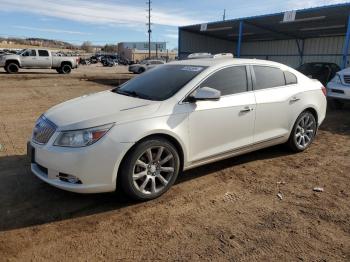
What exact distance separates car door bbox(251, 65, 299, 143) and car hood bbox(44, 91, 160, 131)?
5.78 feet

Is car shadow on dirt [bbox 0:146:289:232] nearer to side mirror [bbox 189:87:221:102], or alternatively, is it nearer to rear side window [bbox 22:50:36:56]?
side mirror [bbox 189:87:221:102]

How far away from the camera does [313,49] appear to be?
2458 centimetres

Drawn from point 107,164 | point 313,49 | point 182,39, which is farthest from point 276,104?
point 313,49

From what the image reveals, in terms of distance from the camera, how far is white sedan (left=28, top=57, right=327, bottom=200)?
3646 millimetres

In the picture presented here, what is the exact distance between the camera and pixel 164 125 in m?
3.99

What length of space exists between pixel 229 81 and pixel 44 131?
98.4 inches

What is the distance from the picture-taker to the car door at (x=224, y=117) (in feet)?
14.3

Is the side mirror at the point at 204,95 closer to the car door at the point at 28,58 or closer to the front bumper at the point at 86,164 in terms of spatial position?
the front bumper at the point at 86,164

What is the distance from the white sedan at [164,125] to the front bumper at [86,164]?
0.03 ft

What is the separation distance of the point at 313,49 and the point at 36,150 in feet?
79.8

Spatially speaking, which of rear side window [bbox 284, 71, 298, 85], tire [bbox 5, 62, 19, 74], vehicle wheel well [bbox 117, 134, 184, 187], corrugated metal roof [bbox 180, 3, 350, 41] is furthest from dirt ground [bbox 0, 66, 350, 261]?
tire [bbox 5, 62, 19, 74]

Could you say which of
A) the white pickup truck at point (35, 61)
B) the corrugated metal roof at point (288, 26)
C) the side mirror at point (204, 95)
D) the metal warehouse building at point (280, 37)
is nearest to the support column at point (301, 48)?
the metal warehouse building at point (280, 37)

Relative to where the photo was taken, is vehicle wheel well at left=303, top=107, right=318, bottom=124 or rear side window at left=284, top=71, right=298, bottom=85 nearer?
rear side window at left=284, top=71, right=298, bottom=85

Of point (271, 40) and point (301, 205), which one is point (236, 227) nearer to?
point (301, 205)
